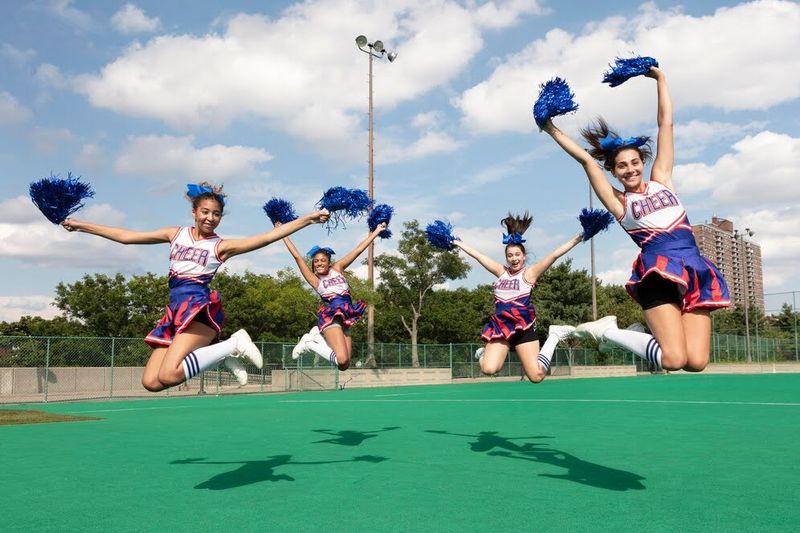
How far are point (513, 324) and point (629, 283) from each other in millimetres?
2779

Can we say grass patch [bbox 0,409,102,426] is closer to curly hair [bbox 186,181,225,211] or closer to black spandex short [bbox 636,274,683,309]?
curly hair [bbox 186,181,225,211]

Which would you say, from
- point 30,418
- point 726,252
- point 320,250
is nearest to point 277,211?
point 320,250

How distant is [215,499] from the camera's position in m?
5.51

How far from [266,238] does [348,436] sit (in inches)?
190

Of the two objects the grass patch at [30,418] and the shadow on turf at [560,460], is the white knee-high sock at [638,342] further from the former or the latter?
the grass patch at [30,418]

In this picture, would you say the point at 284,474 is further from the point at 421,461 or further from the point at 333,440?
the point at 333,440

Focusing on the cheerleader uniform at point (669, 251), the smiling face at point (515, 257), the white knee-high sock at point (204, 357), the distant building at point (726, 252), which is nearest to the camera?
the cheerleader uniform at point (669, 251)

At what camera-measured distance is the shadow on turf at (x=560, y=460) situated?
596 centimetres

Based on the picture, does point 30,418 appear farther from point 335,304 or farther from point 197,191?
point 197,191

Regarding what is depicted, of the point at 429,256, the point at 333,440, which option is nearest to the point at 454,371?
the point at 429,256

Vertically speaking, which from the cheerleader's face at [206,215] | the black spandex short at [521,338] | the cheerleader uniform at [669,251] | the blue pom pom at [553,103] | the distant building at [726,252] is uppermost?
the distant building at [726,252]

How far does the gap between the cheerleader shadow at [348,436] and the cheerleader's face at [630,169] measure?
5.04 m

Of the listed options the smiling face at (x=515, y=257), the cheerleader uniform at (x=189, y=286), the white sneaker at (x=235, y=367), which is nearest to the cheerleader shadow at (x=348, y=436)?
the white sneaker at (x=235, y=367)

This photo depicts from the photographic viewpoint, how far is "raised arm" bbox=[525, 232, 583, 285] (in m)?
8.31
